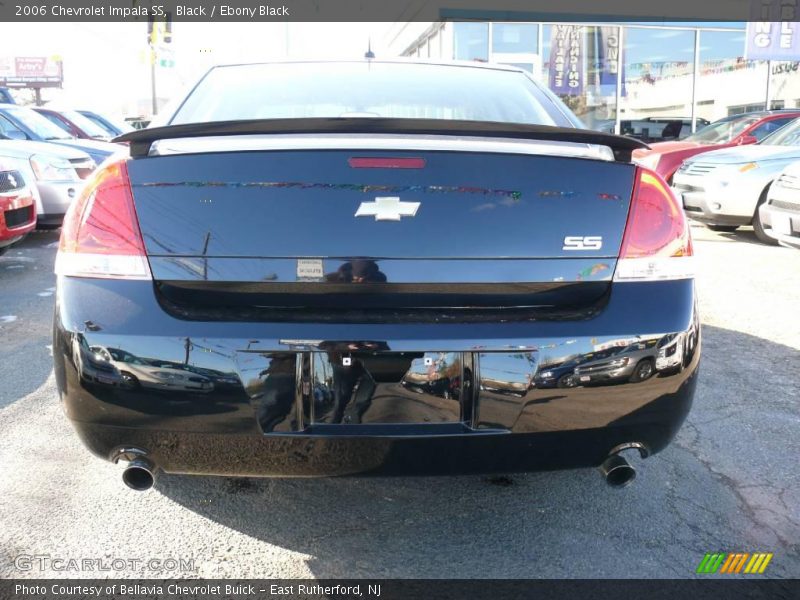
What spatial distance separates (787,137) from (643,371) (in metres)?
8.00

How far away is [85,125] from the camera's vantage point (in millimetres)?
13102

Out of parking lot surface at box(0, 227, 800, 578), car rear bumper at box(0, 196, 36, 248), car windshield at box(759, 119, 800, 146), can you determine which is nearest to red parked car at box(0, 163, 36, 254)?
car rear bumper at box(0, 196, 36, 248)

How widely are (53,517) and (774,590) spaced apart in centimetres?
224

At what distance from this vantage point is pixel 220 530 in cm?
230

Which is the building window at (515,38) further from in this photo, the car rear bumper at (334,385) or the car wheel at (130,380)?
the car wheel at (130,380)

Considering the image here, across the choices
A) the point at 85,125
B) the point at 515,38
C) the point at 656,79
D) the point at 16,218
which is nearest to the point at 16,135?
the point at 16,218

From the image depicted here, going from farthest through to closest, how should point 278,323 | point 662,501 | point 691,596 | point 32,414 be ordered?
1. point 32,414
2. point 662,501
3. point 691,596
4. point 278,323

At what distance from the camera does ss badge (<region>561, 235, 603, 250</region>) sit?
1.87 m

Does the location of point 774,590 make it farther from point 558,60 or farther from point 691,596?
point 558,60

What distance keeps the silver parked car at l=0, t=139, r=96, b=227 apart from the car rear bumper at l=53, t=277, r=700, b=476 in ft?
22.0

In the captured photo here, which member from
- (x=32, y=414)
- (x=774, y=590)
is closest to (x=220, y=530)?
(x=32, y=414)

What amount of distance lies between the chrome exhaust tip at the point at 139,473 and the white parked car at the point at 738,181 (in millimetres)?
7295

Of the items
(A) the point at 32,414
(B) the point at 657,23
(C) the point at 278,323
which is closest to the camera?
(C) the point at 278,323

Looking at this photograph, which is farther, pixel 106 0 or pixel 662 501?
pixel 106 0
